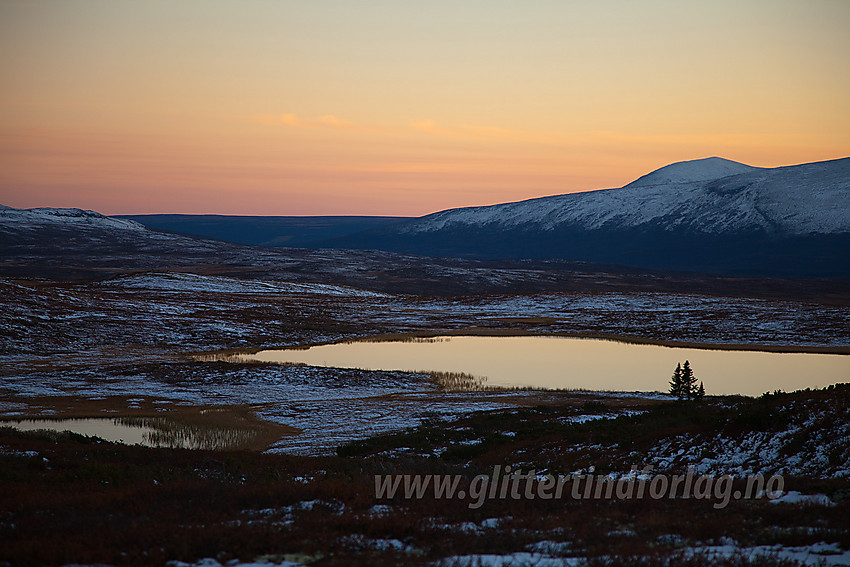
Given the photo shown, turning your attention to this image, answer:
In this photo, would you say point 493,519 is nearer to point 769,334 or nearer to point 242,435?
point 242,435

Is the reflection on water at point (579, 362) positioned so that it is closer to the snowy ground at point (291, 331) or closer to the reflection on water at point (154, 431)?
the snowy ground at point (291, 331)

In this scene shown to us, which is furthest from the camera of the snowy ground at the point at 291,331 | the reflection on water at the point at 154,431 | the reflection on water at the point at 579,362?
the reflection on water at the point at 579,362

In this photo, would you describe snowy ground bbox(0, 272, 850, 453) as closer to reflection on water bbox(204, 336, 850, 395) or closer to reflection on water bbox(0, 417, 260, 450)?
reflection on water bbox(0, 417, 260, 450)

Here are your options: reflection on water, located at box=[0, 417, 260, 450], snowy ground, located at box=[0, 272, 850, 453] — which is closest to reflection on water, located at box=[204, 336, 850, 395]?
snowy ground, located at box=[0, 272, 850, 453]

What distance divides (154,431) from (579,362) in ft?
113

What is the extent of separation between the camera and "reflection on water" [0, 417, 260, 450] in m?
24.8

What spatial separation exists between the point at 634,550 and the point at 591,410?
20.7 meters

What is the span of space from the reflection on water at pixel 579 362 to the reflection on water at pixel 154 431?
19.8 meters

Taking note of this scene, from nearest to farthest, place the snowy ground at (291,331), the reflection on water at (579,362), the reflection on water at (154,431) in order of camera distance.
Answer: the reflection on water at (154,431), the snowy ground at (291,331), the reflection on water at (579,362)

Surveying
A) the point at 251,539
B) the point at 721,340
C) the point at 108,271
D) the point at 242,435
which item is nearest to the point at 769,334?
the point at 721,340

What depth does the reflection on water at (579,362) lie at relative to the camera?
138 ft

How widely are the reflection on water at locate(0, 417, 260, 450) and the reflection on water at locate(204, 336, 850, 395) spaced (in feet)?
64.8

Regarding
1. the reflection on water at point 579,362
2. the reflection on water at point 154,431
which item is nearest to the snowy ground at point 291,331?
the reflection on water at point 154,431

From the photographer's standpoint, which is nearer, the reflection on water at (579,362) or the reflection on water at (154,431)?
the reflection on water at (154,431)
